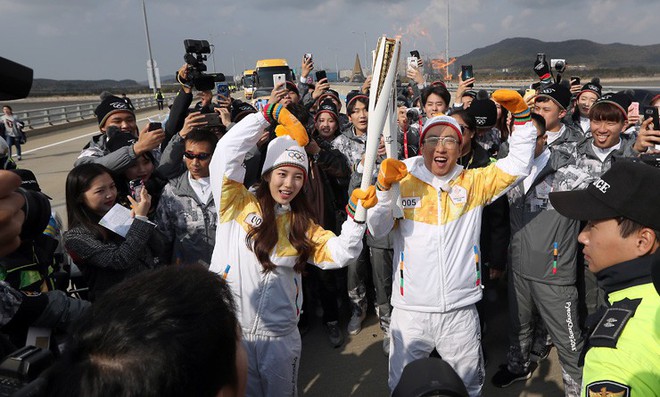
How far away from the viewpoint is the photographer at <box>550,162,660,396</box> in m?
1.12

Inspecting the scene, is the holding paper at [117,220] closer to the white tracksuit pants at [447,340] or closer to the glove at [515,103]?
the white tracksuit pants at [447,340]

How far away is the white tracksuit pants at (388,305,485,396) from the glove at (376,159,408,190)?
2.77 ft

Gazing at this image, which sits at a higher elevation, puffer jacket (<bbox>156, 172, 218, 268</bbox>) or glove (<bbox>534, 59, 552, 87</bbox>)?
glove (<bbox>534, 59, 552, 87</bbox>)

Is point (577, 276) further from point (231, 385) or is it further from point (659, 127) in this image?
point (231, 385)

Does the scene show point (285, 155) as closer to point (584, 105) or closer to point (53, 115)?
point (584, 105)

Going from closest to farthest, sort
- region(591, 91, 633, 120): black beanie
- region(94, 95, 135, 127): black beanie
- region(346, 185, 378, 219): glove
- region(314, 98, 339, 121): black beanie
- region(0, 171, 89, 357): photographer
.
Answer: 1. region(0, 171, 89, 357): photographer
2. region(346, 185, 378, 219): glove
3. region(591, 91, 633, 120): black beanie
4. region(94, 95, 135, 127): black beanie
5. region(314, 98, 339, 121): black beanie

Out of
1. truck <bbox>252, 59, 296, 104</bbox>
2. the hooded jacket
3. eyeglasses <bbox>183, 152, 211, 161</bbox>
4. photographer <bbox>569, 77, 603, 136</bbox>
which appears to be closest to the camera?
the hooded jacket

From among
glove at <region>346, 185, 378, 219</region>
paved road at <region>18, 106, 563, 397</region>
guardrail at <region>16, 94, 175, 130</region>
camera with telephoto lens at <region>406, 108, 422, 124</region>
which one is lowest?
paved road at <region>18, 106, 563, 397</region>

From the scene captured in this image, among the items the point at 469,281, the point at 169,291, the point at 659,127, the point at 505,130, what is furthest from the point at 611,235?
the point at 505,130

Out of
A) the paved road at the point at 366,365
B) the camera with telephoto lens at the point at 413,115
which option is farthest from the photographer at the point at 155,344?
the camera with telephoto lens at the point at 413,115

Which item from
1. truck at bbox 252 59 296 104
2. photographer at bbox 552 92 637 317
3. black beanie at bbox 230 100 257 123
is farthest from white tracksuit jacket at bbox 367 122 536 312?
truck at bbox 252 59 296 104

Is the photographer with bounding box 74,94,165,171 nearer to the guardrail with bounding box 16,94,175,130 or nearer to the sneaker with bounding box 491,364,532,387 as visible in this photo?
the sneaker with bounding box 491,364,532,387

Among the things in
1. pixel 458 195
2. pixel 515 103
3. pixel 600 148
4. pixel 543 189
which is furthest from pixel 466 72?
pixel 458 195

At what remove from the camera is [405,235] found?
2.49 metres
